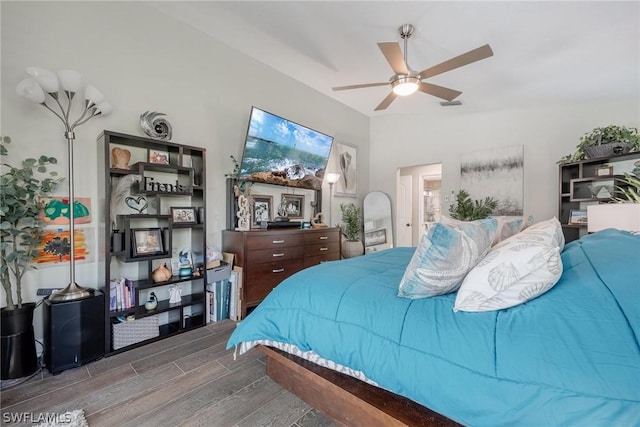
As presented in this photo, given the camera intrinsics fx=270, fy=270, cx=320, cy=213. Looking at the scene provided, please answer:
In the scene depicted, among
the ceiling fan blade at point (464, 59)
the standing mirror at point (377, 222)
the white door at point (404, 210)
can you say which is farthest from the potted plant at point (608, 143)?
the standing mirror at point (377, 222)

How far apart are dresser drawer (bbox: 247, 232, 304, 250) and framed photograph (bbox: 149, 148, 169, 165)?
104 cm

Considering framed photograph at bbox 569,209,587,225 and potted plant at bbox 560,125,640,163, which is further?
framed photograph at bbox 569,209,587,225

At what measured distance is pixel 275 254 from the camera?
2.99 meters

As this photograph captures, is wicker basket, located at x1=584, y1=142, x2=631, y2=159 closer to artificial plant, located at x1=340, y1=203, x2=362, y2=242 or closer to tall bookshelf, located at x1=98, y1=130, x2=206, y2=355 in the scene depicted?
artificial plant, located at x1=340, y1=203, x2=362, y2=242

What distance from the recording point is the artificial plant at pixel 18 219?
164 centimetres

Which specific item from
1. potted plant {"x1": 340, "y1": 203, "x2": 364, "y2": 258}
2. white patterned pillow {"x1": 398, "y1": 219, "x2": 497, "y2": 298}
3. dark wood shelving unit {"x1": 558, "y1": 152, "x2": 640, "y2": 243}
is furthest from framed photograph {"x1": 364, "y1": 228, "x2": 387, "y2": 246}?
white patterned pillow {"x1": 398, "y1": 219, "x2": 497, "y2": 298}

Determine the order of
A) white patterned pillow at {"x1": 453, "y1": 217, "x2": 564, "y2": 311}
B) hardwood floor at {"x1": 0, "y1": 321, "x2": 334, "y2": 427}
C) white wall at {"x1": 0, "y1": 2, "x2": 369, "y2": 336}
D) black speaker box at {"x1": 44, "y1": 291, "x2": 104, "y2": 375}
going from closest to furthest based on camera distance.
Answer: white patterned pillow at {"x1": 453, "y1": 217, "x2": 564, "y2": 311}
hardwood floor at {"x1": 0, "y1": 321, "x2": 334, "y2": 427}
black speaker box at {"x1": 44, "y1": 291, "x2": 104, "y2": 375}
white wall at {"x1": 0, "y1": 2, "x2": 369, "y2": 336}

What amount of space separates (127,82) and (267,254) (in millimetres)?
2034

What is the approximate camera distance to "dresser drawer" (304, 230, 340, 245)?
3357 mm

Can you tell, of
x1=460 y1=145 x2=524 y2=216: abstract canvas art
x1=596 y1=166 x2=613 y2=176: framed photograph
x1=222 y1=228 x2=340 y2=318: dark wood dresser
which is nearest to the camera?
x1=222 y1=228 x2=340 y2=318: dark wood dresser

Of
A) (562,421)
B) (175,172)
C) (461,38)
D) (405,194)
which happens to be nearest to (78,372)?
(175,172)

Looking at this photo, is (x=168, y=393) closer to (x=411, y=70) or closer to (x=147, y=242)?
(x=147, y=242)

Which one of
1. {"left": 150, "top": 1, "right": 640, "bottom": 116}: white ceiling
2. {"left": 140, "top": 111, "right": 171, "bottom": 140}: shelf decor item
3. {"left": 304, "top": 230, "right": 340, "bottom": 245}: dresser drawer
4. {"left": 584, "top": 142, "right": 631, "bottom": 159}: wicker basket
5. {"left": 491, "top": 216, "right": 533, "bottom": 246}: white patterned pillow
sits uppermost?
{"left": 150, "top": 1, "right": 640, "bottom": 116}: white ceiling

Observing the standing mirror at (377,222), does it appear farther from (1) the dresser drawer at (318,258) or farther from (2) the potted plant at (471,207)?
(1) the dresser drawer at (318,258)
